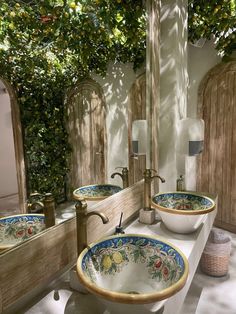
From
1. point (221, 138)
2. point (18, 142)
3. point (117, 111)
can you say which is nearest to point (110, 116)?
point (117, 111)

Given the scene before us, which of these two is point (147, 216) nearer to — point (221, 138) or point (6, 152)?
point (6, 152)

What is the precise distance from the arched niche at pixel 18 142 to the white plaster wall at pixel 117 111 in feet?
1.81

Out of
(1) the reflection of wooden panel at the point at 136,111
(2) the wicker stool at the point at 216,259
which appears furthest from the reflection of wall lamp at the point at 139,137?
(2) the wicker stool at the point at 216,259

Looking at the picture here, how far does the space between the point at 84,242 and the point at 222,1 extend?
2.13 m

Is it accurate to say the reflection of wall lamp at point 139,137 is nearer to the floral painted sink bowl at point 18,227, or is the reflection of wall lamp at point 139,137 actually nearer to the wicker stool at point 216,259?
the floral painted sink bowl at point 18,227

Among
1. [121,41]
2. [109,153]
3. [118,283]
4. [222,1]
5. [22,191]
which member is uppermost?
[222,1]

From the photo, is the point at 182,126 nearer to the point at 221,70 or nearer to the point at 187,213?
the point at 187,213

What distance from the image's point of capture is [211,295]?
196 centimetres

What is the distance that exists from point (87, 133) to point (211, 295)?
1.61 metres

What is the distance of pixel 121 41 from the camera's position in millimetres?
1534

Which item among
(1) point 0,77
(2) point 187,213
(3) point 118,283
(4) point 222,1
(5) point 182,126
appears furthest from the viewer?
(4) point 222,1

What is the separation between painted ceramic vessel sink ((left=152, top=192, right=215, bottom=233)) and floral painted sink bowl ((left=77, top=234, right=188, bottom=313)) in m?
0.32

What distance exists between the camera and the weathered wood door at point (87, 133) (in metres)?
1.21

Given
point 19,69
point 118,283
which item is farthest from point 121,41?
point 118,283
